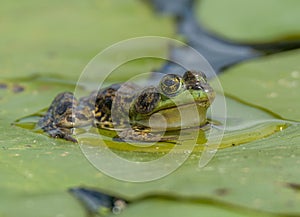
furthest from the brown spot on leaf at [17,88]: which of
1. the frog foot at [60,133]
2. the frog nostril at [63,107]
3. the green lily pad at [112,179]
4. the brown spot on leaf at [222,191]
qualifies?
the brown spot on leaf at [222,191]

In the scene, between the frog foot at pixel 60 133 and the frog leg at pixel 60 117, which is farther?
the frog leg at pixel 60 117

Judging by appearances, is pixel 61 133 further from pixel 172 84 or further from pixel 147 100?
pixel 172 84

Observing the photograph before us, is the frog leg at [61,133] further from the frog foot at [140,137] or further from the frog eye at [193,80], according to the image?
the frog eye at [193,80]

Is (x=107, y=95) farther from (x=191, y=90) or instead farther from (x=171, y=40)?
(x=171, y=40)

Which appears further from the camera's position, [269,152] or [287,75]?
[287,75]

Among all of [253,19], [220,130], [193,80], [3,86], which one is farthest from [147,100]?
[253,19]

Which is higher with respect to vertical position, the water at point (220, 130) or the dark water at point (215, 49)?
the dark water at point (215, 49)

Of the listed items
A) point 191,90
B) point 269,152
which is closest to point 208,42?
point 191,90
